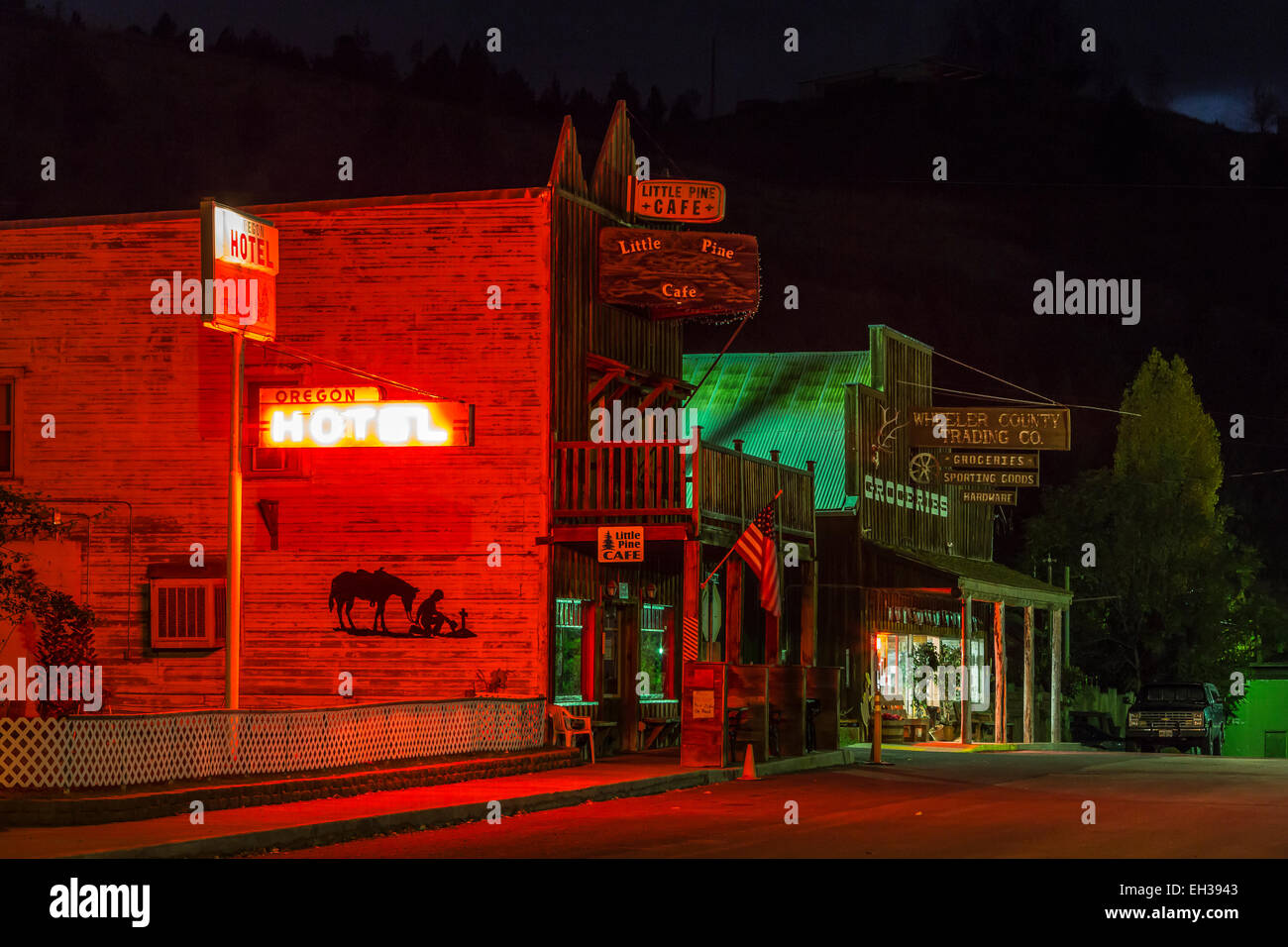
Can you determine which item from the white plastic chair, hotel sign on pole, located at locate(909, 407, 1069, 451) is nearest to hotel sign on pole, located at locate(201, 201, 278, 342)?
the white plastic chair

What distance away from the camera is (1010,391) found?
255ft

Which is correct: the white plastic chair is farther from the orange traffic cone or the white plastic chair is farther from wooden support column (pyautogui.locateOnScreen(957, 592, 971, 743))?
wooden support column (pyautogui.locateOnScreen(957, 592, 971, 743))

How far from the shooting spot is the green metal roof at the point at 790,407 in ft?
130

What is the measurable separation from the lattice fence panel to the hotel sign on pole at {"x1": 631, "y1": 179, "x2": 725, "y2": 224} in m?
9.68

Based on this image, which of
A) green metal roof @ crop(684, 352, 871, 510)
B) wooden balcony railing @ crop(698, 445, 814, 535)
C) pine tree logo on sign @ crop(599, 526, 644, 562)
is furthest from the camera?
green metal roof @ crop(684, 352, 871, 510)

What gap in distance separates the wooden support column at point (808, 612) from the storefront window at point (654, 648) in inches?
100

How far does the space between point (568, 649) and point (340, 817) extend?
37.0 feet

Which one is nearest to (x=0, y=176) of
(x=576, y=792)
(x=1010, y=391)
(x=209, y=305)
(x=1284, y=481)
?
(x=209, y=305)

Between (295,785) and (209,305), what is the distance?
5.75 meters

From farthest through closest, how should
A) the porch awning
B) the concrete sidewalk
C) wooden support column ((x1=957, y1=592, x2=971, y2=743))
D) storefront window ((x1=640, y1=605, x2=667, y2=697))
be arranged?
wooden support column ((x1=957, y1=592, x2=971, y2=743)) → the porch awning → storefront window ((x1=640, y1=605, x2=667, y2=697)) → the concrete sidewalk

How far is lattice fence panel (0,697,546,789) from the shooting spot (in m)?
17.1

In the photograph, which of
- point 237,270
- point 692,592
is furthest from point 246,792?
point 692,592

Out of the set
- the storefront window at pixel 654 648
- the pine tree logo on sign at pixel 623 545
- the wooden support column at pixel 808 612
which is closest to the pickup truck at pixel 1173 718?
the wooden support column at pixel 808 612

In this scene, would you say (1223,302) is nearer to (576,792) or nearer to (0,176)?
(0,176)
